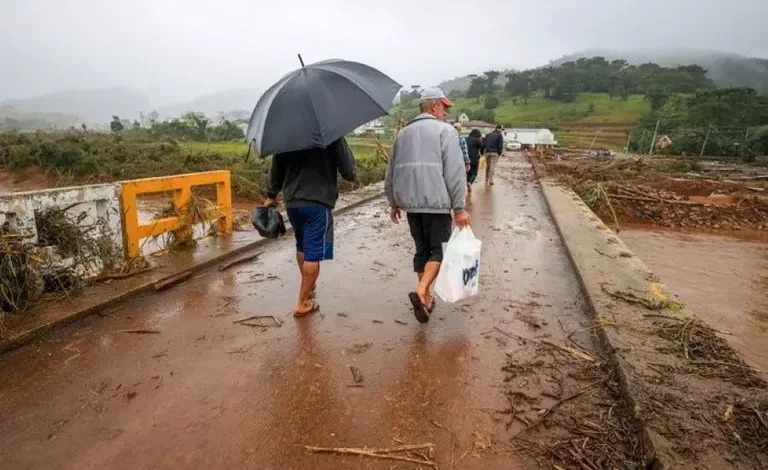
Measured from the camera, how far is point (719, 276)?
867 centimetres

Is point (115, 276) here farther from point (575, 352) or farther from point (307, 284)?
point (575, 352)

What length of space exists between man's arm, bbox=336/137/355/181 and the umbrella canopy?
0.31 metres

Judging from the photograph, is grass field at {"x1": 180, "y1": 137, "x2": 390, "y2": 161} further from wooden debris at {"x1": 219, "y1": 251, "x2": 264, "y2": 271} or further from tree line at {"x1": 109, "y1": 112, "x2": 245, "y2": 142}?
wooden debris at {"x1": 219, "y1": 251, "x2": 264, "y2": 271}

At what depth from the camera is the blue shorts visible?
3.58 meters

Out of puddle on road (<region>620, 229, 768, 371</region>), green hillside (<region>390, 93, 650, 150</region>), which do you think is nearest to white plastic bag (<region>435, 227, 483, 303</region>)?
puddle on road (<region>620, 229, 768, 371</region>)

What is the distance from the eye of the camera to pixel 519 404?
2674 millimetres

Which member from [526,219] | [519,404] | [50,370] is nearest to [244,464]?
[519,404]

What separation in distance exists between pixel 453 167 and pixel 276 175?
1376 mm

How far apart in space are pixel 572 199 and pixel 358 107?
30.0 ft

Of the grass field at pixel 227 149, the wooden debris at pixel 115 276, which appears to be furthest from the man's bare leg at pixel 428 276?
the grass field at pixel 227 149

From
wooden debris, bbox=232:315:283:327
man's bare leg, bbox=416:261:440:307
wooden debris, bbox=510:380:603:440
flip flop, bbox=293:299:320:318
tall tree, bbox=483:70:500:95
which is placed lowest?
wooden debris, bbox=232:315:283:327

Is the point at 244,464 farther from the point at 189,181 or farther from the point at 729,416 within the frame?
the point at 189,181

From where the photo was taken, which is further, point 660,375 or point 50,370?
point 50,370

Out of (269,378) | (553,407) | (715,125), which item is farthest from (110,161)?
(715,125)
